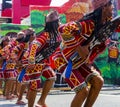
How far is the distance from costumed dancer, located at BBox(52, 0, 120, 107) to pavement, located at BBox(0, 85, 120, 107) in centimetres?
317

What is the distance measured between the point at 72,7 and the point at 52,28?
292 inches

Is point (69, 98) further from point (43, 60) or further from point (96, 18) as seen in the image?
point (96, 18)

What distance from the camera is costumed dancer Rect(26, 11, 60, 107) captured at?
6.86 meters

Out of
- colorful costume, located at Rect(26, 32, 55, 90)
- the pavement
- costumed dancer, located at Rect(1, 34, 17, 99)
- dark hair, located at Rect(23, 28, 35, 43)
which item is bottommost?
the pavement

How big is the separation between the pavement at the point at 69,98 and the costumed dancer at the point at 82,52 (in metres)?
3.17

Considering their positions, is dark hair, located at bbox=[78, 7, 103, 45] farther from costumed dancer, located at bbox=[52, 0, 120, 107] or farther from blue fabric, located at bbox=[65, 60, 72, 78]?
blue fabric, located at bbox=[65, 60, 72, 78]

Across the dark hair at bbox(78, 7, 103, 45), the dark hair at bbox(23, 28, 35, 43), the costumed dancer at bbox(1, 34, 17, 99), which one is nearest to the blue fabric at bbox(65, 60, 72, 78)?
the dark hair at bbox(78, 7, 103, 45)

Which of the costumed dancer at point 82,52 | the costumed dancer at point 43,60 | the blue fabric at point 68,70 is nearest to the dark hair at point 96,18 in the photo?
the costumed dancer at point 82,52

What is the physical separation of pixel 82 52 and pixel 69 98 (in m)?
5.71

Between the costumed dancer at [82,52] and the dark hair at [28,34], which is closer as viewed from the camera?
the costumed dancer at [82,52]

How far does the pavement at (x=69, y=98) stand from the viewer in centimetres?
862

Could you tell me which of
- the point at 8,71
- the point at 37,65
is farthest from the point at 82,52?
the point at 8,71

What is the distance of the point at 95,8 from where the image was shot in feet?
16.1

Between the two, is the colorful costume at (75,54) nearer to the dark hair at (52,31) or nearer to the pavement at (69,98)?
the dark hair at (52,31)
